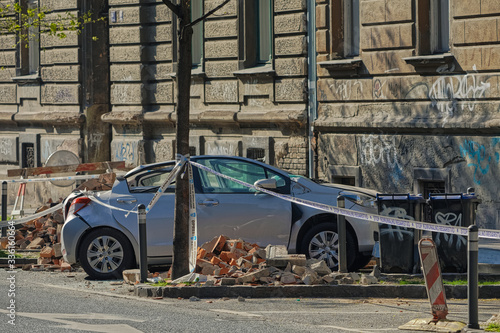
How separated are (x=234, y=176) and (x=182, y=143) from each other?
130 centimetres

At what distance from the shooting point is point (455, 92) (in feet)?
54.4

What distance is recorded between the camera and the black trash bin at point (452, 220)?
37.8 ft

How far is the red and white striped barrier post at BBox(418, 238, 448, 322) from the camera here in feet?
29.2

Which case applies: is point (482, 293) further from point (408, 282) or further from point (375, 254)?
point (375, 254)

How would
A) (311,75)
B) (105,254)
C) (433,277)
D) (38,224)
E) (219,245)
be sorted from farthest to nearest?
(311,75) < (38,224) < (105,254) < (219,245) < (433,277)

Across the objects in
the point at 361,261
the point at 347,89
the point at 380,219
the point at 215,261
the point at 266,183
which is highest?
the point at 347,89

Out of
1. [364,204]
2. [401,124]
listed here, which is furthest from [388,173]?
[364,204]

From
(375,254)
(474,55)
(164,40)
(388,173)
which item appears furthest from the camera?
(164,40)

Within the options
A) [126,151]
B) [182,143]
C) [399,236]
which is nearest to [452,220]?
[399,236]

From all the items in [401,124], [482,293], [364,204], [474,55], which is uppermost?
[474,55]

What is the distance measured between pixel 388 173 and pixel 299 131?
8.63 feet

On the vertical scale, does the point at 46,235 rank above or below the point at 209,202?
below

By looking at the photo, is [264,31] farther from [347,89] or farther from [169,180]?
[169,180]

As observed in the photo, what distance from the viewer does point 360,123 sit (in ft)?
59.4
